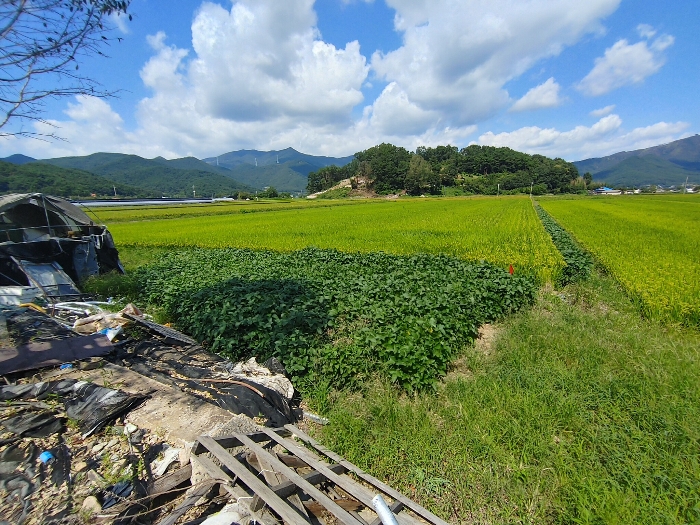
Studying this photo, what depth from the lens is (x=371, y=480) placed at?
3.12 m

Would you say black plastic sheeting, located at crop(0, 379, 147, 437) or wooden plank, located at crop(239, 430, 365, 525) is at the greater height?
black plastic sheeting, located at crop(0, 379, 147, 437)

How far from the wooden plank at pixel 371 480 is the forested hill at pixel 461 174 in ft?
325

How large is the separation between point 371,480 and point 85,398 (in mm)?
3460

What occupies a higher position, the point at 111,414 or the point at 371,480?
the point at 111,414

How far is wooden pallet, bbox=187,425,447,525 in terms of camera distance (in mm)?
2679

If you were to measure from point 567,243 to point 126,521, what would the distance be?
705 inches

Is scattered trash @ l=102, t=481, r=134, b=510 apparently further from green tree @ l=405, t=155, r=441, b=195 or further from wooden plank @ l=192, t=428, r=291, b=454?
green tree @ l=405, t=155, r=441, b=195

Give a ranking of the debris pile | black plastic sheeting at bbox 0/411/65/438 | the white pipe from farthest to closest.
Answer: black plastic sheeting at bbox 0/411/65/438
the debris pile
the white pipe

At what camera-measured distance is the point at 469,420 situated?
12.8 feet

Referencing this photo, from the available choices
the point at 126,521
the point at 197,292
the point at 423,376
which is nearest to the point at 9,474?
the point at 126,521

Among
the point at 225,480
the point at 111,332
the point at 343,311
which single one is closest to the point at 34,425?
the point at 225,480

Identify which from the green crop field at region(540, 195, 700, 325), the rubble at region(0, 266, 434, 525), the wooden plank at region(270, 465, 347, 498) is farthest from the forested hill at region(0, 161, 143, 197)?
the green crop field at region(540, 195, 700, 325)

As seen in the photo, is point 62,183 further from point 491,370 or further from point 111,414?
point 491,370

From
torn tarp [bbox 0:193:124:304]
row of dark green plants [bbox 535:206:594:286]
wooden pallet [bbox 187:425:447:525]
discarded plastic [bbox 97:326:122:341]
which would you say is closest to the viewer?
wooden pallet [bbox 187:425:447:525]
